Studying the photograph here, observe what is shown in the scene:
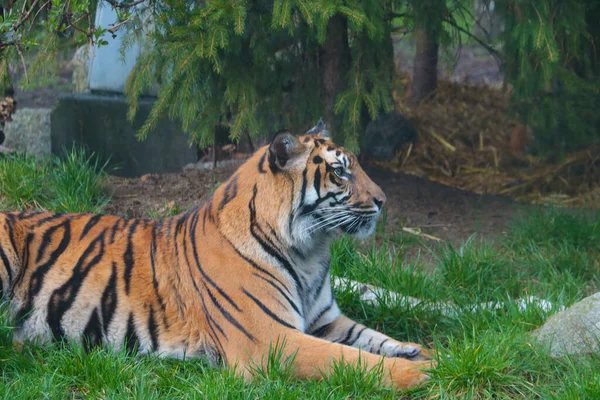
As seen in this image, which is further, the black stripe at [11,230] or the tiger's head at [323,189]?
the black stripe at [11,230]

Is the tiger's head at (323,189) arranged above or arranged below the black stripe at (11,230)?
above

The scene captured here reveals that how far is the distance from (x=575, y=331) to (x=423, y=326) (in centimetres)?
107

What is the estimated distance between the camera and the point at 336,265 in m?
5.50

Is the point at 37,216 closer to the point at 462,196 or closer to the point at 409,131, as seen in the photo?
the point at 462,196

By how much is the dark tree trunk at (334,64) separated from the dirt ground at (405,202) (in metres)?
1.05

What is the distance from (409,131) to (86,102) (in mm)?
3451

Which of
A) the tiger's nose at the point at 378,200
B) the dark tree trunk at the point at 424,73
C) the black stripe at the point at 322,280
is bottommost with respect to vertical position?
the black stripe at the point at 322,280

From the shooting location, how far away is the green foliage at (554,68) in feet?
19.1

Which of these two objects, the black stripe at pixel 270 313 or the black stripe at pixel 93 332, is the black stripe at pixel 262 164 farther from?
the black stripe at pixel 93 332

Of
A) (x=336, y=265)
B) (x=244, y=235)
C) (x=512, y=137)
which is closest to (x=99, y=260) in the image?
(x=244, y=235)

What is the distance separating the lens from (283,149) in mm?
4219

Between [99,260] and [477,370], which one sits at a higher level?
[99,260]

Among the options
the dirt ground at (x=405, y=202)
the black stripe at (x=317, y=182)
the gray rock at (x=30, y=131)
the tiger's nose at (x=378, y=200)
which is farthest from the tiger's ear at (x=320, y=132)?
the gray rock at (x=30, y=131)

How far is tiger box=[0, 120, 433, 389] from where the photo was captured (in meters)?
4.21
